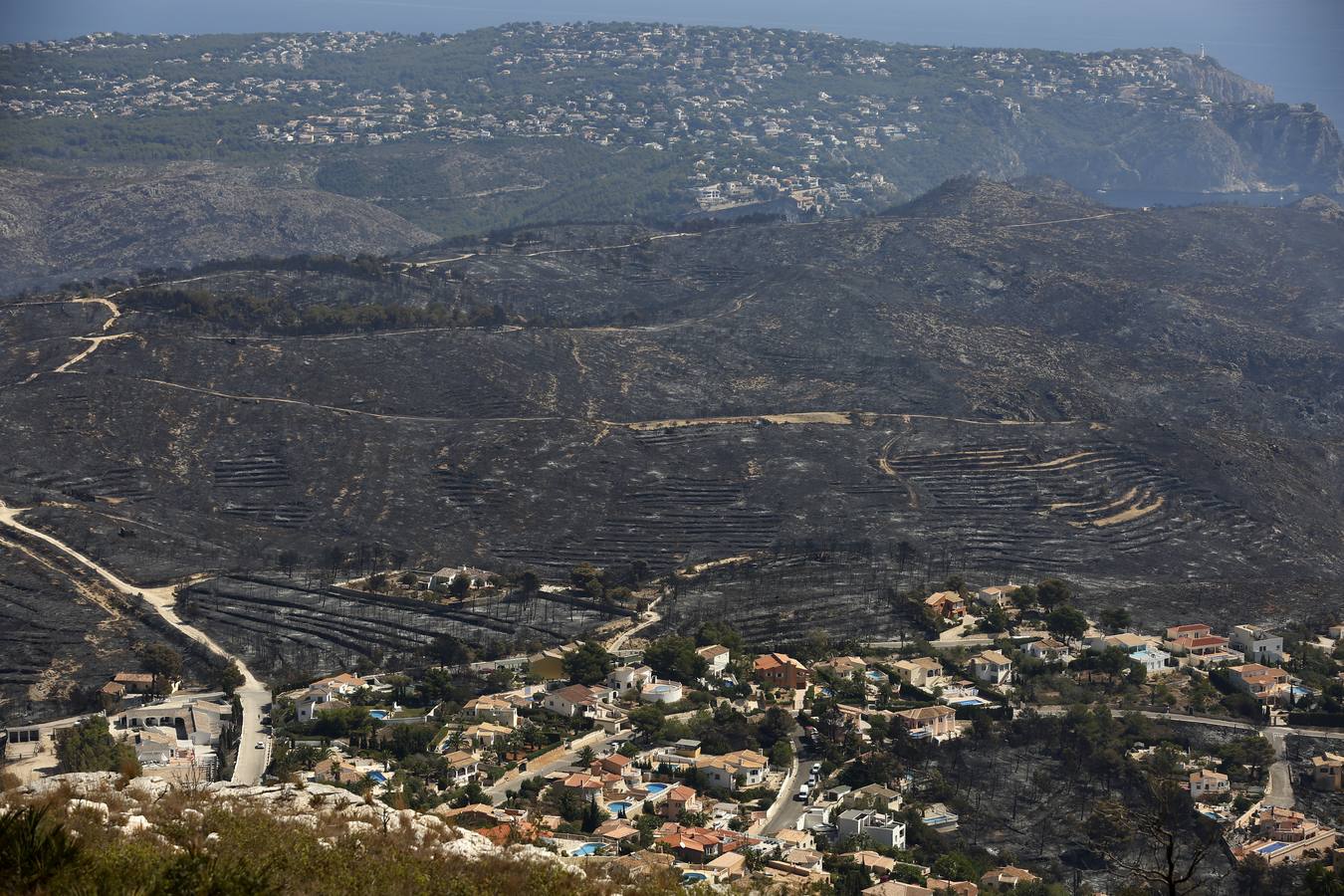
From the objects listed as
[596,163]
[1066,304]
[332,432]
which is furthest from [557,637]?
[596,163]

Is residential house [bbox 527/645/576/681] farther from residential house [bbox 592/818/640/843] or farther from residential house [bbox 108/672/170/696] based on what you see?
residential house [bbox 592/818/640/843]

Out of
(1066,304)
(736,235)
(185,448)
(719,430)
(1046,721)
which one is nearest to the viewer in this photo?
(1046,721)

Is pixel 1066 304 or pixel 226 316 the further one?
pixel 1066 304

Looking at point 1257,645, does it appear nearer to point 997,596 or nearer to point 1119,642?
point 1119,642

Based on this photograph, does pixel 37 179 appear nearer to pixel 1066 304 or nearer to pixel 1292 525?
pixel 1066 304

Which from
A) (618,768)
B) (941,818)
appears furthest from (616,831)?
(941,818)

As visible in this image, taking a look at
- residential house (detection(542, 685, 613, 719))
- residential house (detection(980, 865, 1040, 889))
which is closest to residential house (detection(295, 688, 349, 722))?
residential house (detection(542, 685, 613, 719))

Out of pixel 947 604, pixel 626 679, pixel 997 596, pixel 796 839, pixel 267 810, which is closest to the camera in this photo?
pixel 267 810
